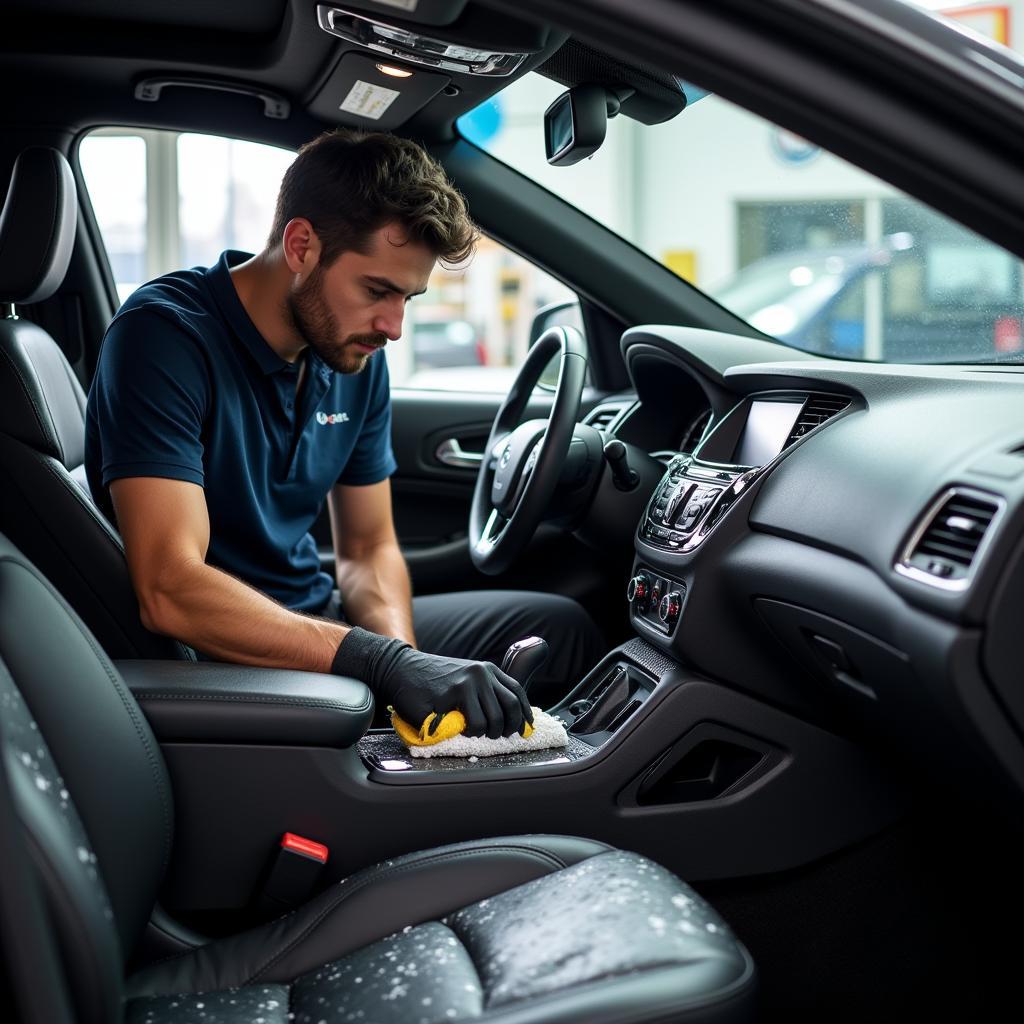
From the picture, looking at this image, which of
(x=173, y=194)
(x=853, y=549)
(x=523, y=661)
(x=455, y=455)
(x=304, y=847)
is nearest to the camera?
(x=853, y=549)

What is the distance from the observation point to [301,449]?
2033 mm

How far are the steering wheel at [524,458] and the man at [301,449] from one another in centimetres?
17

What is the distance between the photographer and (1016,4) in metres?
3.71

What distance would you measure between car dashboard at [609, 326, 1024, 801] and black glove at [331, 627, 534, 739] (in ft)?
0.83

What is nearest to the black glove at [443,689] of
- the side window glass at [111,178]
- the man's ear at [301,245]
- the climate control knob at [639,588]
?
the climate control knob at [639,588]

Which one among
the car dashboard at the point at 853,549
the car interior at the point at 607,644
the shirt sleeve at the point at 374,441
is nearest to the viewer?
the car interior at the point at 607,644

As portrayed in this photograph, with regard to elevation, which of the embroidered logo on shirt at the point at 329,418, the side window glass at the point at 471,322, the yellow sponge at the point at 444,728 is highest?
the embroidered logo on shirt at the point at 329,418

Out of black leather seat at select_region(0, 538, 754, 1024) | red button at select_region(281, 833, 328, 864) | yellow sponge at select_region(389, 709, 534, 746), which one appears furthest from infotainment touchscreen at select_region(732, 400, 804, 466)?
red button at select_region(281, 833, 328, 864)

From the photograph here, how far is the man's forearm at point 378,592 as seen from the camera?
7.04 feet

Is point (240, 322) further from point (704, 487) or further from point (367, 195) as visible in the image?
point (704, 487)

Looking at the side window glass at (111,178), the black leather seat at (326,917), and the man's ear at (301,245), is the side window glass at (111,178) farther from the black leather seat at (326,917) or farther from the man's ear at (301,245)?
the black leather seat at (326,917)

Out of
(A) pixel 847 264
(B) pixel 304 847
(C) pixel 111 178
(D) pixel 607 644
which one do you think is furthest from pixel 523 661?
(A) pixel 847 264

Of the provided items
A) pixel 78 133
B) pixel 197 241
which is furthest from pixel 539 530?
pixel 197 241

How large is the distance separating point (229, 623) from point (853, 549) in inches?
31.7
